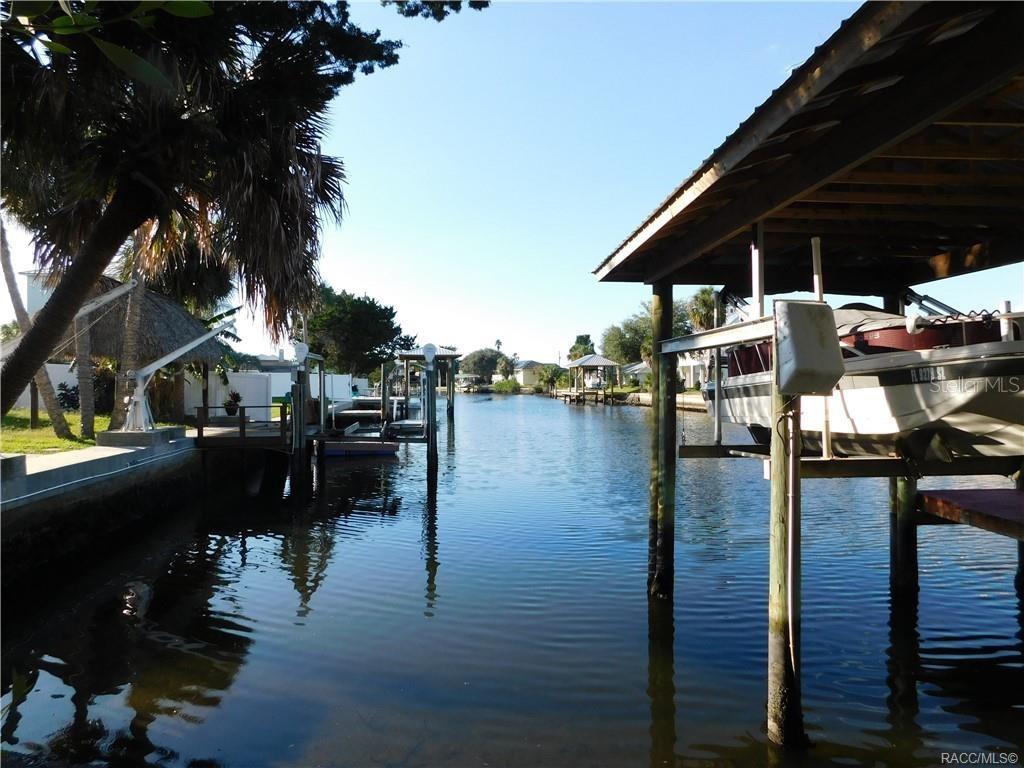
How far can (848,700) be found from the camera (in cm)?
547

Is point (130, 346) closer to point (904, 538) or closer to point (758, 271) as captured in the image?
point (758, 271)

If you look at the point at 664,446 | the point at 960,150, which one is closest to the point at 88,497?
the point at 664,446

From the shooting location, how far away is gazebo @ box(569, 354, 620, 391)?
62.6 metres

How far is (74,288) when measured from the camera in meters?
7.21

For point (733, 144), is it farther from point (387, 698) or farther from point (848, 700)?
point (387, 698)

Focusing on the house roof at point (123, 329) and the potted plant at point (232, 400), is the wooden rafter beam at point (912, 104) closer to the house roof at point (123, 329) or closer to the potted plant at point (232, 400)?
the house roof at point (123, 329)

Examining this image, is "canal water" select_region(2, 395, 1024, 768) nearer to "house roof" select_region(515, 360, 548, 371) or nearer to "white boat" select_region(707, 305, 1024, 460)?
"white boat" select_region(707, 305, 1024, 460)

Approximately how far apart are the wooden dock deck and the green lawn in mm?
12680

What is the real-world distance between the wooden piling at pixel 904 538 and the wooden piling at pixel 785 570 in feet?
12.0

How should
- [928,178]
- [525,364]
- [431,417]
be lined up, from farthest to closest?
[525,364]
[431,417]
[928,178]

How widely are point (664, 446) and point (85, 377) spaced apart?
14642 mm

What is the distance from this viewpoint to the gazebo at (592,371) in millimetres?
62616

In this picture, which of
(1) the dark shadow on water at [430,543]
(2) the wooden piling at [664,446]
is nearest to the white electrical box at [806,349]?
(2) the wooden piling at [664,446]

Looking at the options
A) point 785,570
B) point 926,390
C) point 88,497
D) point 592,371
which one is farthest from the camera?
point 592,371
